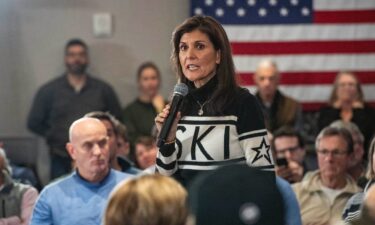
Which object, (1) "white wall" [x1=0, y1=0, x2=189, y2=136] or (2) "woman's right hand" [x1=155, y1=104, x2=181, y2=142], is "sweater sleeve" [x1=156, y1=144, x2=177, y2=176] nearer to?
(2) "woman's right hand" [x1=155, y1=104, x2=181, y2=142]

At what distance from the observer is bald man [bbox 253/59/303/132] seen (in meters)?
7.09

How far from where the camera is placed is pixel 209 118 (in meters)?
3.31

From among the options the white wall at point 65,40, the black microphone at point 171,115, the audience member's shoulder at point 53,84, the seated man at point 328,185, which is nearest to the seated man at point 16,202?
the seated man at point 328,185

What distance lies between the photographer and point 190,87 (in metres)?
3.41

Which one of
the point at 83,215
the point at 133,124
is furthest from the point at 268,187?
the point at 133,124

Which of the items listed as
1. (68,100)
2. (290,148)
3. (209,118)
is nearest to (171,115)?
(209,118)

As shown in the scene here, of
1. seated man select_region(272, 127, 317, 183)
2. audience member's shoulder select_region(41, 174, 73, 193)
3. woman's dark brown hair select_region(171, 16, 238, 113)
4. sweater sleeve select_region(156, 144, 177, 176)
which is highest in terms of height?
woman's dark brown hair select_region(171, 16, 238, 113)

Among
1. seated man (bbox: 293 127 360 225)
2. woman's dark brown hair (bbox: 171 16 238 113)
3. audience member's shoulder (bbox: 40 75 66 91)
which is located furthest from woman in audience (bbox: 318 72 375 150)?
woman's dark brown hair (bbox: 171 16 238 113)

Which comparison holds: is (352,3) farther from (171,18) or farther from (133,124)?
(133,124)

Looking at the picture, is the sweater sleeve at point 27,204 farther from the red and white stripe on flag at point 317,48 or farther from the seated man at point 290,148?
the red and white stripe on flag at point 317,48

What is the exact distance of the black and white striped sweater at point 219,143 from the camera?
3273 mm

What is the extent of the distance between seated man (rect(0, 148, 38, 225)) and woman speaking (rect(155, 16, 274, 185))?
1.70 m

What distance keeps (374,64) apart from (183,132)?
4.67 meters

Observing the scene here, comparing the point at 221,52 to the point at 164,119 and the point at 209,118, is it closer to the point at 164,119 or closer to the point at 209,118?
the point at 209,118
